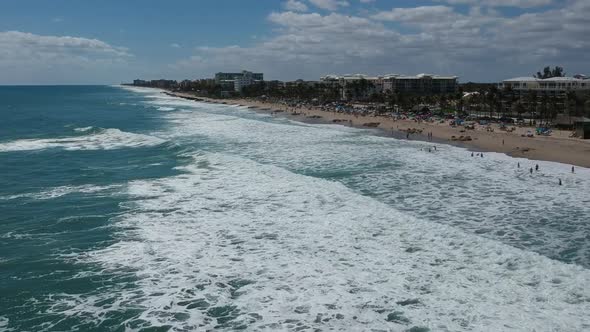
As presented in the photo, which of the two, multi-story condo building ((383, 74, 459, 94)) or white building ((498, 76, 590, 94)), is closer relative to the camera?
white building ((498, 76, 590, 94))

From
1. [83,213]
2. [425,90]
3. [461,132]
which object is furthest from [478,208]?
[425,90]

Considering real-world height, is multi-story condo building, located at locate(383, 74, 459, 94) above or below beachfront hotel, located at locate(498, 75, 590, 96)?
above

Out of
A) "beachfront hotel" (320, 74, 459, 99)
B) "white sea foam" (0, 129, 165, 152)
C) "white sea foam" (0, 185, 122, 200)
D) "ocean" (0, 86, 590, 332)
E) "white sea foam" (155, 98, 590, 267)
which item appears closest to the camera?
"ocean" (0, 86, 590, 332)

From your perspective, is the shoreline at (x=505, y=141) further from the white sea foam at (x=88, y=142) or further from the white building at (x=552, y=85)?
the white building at (x=552, y=85)

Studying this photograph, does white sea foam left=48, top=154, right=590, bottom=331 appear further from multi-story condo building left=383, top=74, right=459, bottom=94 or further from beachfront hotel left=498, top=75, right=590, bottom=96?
multi-story condo building left=383, top=74, right=459, bottom=94

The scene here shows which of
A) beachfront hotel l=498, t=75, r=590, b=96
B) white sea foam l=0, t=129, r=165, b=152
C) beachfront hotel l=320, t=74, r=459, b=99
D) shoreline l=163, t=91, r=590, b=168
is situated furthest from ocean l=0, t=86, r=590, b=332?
beachfront hotel l=320, t=74, r=459, b=99

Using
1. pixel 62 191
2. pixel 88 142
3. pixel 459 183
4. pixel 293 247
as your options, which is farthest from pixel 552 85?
pixel 62 191

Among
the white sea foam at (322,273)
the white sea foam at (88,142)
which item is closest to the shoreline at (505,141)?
the white sea foam at (322,273)
